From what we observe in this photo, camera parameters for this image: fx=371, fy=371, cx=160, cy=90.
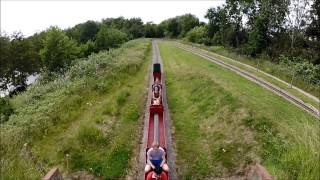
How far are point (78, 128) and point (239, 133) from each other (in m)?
8.33

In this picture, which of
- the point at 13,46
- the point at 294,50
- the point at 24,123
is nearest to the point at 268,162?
the point at 24,123

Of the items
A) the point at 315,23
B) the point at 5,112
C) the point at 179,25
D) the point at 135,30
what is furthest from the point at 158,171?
the point at 135,30

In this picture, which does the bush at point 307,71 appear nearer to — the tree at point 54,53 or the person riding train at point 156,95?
the person riding train at point 156,95

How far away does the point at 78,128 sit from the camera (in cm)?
1964

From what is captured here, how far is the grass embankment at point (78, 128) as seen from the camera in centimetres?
1565

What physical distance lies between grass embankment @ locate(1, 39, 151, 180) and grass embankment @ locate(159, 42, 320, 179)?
277 centimetres

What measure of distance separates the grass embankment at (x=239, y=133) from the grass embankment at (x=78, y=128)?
2.77m

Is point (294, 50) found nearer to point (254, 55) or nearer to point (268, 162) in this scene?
point (254, 55)

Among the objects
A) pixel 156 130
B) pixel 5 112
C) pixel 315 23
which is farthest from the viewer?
pixel 315 23

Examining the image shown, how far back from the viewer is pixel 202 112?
74.0 feet

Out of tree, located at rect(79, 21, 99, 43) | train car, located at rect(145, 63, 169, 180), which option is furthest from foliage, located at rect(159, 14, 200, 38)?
train car, located at rect(145, 63, 169, 180)

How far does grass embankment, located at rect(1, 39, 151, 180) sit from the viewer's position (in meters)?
15.6

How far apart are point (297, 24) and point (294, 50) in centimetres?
565

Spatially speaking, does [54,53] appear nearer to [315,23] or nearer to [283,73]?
[283,73]
